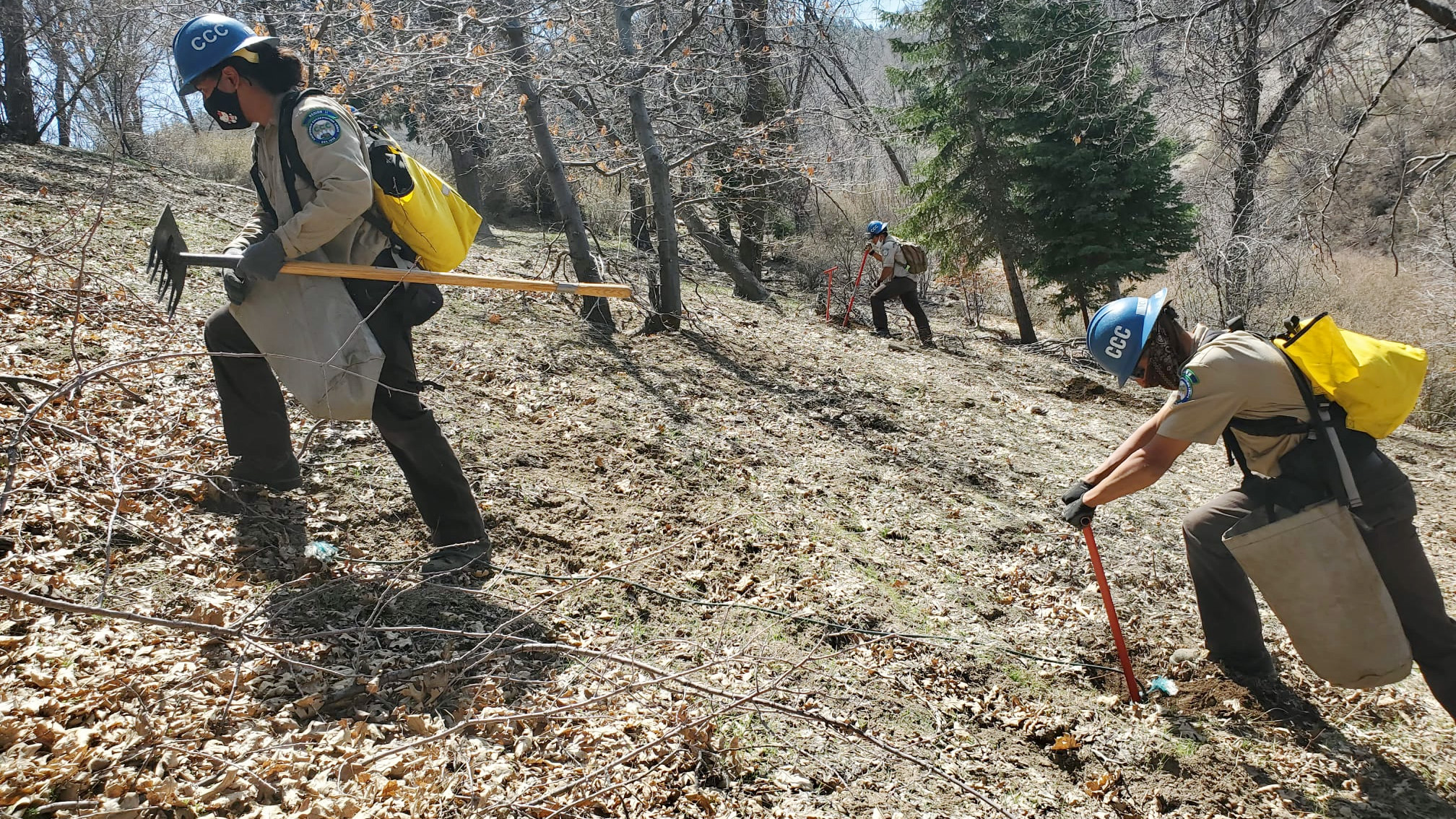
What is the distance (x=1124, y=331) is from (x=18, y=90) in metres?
13.6

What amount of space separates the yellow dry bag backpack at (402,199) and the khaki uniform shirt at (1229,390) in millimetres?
2879

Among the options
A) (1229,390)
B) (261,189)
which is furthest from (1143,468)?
(261,189)

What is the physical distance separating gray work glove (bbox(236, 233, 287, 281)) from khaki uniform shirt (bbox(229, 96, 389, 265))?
3 cm

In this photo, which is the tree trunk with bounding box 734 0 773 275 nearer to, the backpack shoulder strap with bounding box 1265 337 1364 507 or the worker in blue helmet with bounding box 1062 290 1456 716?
the worker in blue helmet with bounding box 1062 290 1456 716

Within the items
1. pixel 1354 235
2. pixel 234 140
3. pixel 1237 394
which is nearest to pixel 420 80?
pixel 1237 394

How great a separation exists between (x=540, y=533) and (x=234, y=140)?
14.8 metres

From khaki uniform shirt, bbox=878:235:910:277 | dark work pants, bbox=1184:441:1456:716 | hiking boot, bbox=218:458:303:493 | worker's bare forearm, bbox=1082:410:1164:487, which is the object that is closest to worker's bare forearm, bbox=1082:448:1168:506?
worker's bare forearm, bbox=1082:410:1164:487

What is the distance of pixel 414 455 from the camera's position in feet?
11.7

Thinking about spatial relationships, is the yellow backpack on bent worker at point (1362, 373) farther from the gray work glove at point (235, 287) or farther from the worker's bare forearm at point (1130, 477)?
the gray work glove at point (235, 287)

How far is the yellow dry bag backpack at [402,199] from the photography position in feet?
10.8

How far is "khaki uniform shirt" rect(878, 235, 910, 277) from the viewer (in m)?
11.6

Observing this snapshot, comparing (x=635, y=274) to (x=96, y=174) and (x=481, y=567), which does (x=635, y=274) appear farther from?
(x=481, y=567)

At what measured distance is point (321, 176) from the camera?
126 inches

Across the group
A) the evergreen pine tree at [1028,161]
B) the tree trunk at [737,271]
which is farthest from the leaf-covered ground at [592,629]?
the evergreen pine tree at [1028,161]
